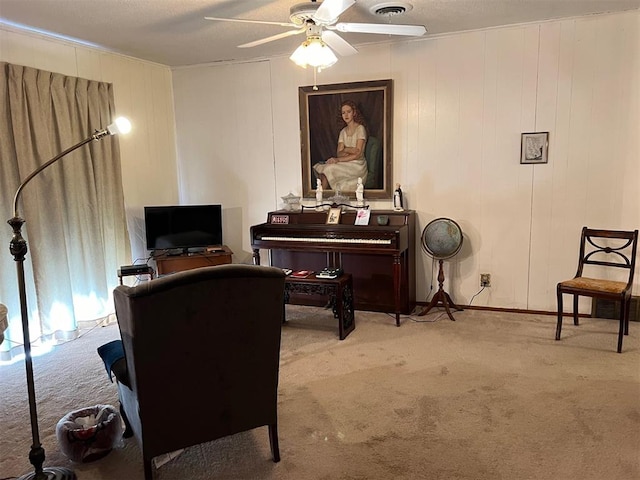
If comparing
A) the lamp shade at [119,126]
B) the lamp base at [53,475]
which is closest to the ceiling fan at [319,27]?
the lamp shade at [119,126]

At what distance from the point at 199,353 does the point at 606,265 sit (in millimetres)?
3244

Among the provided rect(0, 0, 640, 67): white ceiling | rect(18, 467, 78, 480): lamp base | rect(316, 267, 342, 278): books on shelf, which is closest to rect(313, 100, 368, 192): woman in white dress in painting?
rect(0, 0, 640, 67): white ceiling

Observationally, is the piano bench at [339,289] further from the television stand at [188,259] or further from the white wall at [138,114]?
the white wall at [138,114]

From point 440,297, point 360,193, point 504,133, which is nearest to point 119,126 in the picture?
point 360,193

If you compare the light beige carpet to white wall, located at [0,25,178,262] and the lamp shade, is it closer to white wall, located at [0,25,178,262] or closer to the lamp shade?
the lamp shade

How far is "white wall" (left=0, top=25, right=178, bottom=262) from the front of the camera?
4.08 meters

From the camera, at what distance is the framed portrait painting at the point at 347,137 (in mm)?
4449

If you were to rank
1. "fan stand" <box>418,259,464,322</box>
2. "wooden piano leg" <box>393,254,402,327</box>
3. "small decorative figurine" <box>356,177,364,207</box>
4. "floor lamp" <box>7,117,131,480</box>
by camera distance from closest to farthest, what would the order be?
"floor lamp" <box>7,117,131,480</box> → "wooden piano leg" <box>393,254,402,327</box> → "fan stand" <box>418,259,464,322</box> → "small decorative figurine" <box>356,177,364,207</box>

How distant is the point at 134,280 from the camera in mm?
Answer: 4707

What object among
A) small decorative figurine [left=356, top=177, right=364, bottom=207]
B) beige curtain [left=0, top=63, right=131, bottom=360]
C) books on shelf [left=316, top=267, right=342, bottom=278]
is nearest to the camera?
beige curtain [left=0, top=63, right=131, bottom=360]

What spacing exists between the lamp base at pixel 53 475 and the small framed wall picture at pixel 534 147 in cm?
383

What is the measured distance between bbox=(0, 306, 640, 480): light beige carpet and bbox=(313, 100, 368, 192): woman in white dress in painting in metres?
1.46

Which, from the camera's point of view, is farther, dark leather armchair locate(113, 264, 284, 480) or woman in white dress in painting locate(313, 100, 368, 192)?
woman in white dress in painting locate(313, 100, 368, 192)

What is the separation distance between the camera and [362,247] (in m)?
4.06
